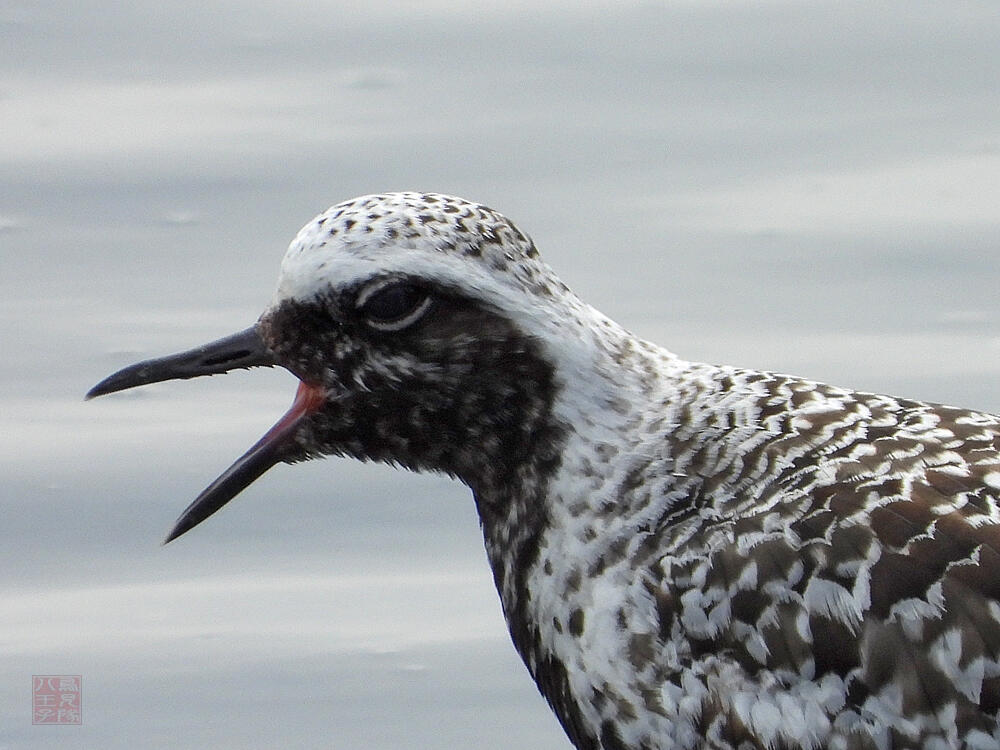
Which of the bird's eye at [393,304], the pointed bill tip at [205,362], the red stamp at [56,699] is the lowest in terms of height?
the red stamp at [56,699]

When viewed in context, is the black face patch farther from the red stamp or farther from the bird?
the red stamp

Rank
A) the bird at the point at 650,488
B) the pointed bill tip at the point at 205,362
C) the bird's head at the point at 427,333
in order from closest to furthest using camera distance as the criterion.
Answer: the bird at the point at 650,488
the bird's head at the point at 427,333
the pointed bill tip at the point at 205,362

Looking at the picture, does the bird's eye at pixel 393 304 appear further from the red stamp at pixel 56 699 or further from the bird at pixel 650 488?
the red stamp at pixel 56 699

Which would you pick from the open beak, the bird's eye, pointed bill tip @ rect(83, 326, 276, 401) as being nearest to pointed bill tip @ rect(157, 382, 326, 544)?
the open beak

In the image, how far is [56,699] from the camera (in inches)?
281

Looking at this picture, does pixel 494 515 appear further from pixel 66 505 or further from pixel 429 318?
pixel 66 505

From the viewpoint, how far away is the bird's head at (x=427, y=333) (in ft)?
16.8

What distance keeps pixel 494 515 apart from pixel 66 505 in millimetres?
2689

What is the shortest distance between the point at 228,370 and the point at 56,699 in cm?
213

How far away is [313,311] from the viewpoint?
519 cm

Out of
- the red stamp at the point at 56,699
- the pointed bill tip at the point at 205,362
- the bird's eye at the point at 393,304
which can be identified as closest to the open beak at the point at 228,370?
the pointed bill tip at the point at 205,362

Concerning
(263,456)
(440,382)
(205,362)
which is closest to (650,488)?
(440,382)

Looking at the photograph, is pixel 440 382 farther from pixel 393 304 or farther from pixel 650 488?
pixel 650 488

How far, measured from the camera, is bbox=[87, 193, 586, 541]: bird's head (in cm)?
511
